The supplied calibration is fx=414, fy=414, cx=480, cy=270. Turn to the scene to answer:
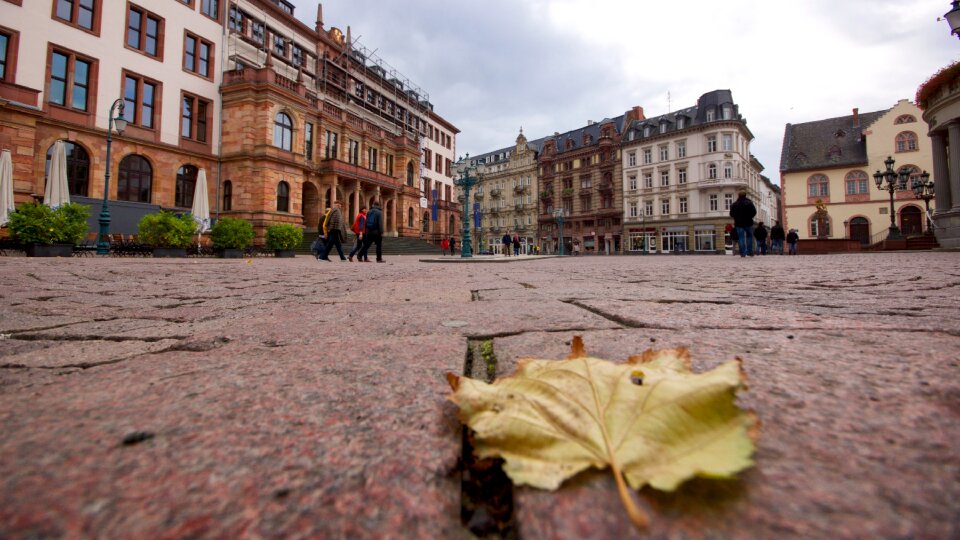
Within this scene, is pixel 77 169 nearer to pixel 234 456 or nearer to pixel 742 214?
pixel 234 456

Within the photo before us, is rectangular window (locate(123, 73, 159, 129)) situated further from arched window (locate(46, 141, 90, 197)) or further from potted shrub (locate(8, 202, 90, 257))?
potted shrub (locate(8, 202, 90, 257))

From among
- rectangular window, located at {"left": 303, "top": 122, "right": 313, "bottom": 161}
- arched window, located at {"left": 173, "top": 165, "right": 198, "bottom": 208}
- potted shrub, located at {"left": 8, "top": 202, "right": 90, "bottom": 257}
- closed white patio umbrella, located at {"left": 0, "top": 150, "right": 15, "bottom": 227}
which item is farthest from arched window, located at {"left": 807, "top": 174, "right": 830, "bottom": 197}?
closed white patio umbrella, located at {"left": 0, "top": 150, "right": 15, "bottom": 227}

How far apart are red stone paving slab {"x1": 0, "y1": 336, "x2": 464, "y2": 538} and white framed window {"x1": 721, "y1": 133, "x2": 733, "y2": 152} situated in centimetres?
4509

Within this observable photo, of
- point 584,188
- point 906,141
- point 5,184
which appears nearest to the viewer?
point 5,184

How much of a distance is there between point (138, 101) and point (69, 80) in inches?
94.7

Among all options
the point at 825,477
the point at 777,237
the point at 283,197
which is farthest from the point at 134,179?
the point at 777,237

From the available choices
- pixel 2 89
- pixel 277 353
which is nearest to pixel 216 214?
pixel 2 89

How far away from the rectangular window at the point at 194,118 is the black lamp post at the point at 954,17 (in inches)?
1080

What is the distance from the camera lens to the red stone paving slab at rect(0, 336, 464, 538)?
1.38 ft

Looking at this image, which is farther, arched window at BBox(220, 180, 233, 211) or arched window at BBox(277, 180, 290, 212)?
arched window at BBox(277, 180, 290, 212)

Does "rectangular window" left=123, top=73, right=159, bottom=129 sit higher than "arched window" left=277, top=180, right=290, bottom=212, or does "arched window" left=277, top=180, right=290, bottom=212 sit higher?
"rectangular window" left=123, top=73, right=159, bottom=129

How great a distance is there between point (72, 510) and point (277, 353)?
31.3 inches

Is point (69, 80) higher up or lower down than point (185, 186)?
higher up

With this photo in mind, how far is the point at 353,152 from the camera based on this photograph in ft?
96.4
